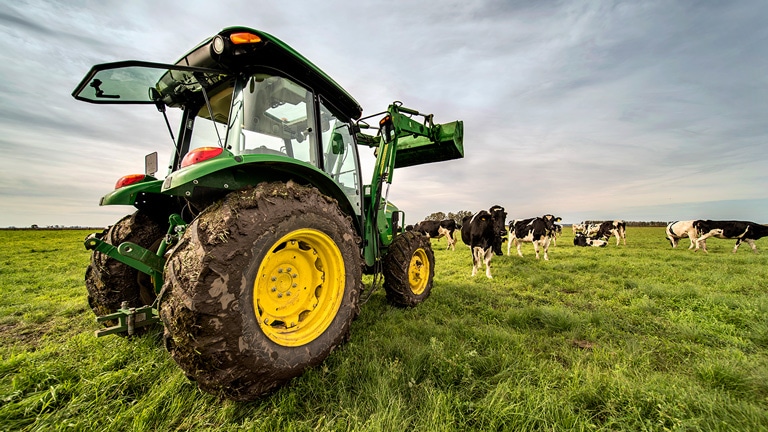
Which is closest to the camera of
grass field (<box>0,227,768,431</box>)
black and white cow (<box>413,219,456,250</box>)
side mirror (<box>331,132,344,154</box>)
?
grass field (<box>0,227,768,431</box>)

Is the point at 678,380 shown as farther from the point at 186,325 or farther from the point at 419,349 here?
the point at 186,325

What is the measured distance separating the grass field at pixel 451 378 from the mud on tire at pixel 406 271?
23cm

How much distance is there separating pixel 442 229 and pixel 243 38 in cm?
1532

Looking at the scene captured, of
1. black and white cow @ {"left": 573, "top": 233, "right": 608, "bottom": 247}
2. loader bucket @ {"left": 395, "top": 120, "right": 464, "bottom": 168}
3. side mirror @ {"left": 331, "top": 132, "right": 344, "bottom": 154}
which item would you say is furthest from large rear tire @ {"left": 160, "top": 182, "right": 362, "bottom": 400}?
black and white cow @ {"left": 573, "top": 233, "right": 608, "bottom": 247}

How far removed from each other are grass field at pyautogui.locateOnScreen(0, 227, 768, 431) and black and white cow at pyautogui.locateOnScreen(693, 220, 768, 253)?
15.8 metres

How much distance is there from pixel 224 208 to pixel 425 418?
1.70 meters

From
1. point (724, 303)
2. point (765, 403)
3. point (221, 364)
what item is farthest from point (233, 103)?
point (724, 303)

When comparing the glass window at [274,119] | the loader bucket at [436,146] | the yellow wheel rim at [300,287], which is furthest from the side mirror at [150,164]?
the loader bucket at [436,146]

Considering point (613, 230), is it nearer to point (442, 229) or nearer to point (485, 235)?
point (442, 229)

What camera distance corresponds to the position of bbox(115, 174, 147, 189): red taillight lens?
2.50 m

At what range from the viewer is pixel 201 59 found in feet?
7.66

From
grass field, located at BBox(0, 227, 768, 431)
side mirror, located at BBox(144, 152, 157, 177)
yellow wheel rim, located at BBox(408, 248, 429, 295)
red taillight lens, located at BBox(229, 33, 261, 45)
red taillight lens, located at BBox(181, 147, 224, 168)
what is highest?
red taillight lens, located at BBox(229, 33, 261, 45)

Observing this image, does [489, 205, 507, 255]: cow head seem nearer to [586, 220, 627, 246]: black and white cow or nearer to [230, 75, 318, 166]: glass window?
[230, 75, 318, 166]: glass window

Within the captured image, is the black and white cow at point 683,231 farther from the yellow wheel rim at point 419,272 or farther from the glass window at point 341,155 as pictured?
the glass window at point 341,155
